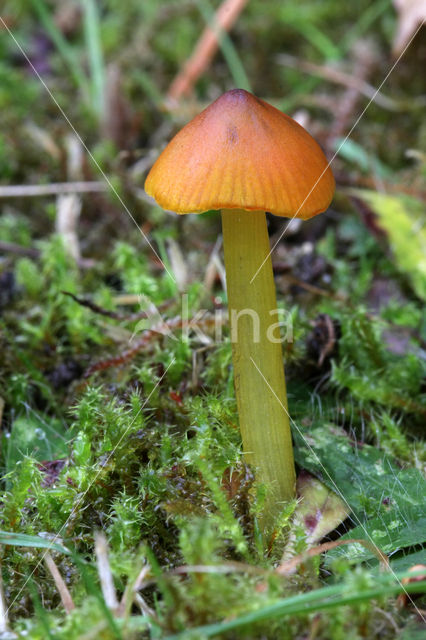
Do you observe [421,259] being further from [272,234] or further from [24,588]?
[24,588]

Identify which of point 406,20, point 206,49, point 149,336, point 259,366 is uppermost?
point 206,49

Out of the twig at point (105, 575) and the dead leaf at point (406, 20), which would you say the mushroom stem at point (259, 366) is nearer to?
the twig at point (105, 575)

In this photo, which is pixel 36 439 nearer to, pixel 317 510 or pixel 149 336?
pixel 149 336

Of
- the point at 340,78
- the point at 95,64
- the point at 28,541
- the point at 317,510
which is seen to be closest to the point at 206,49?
the point at 95,64

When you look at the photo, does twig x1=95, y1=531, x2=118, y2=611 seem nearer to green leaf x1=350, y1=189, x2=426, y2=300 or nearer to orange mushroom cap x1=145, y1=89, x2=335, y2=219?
orange mushroom cap x1=145, y1=89, x2=335, y2=219

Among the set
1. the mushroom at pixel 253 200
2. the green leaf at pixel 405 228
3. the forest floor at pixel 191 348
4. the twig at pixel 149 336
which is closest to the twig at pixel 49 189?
the forest floor at pixel 191 348

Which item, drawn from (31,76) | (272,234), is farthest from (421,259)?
(31,76)
